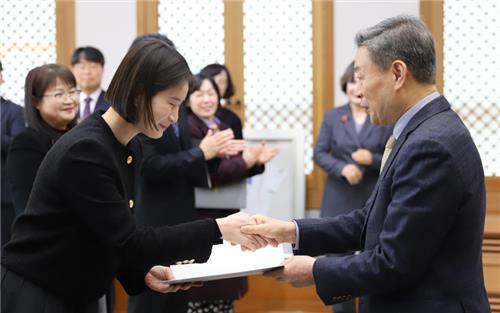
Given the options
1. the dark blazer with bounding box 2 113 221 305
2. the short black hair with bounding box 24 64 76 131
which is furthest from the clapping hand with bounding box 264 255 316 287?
the short black hair with bounding box 24 64 76 131

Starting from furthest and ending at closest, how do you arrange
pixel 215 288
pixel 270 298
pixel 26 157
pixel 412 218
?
pixel 270 298
pixel 215 288
pixel 26 157
pixel 412 218

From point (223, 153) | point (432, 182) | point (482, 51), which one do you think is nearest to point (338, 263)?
point (432, 182)

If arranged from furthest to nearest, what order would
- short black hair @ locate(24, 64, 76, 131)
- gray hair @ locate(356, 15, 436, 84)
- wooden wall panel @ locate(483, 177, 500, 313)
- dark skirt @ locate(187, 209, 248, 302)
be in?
dark skirt @ locate(187, 209, 248, 302)
short black hair @ locate(24, 64, 76, 131)
wooden wall panel @ locate(483, 177, 500, 313)
gray hair @ locate(356, 15, 436, 84)

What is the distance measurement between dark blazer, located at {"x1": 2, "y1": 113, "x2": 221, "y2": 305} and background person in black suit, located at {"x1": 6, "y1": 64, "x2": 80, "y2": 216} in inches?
45.0

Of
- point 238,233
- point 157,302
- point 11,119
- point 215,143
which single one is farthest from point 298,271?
point 11,119

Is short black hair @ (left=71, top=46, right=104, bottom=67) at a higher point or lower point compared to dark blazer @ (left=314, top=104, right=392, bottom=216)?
higher

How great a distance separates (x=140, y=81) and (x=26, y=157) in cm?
130

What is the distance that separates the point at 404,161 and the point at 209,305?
8.50ft

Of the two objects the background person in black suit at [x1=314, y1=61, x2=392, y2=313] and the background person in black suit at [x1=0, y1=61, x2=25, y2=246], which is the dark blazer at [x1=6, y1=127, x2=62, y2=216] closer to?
the background person in black suit at [x1=0, y1=61, x2=25, y2=246]

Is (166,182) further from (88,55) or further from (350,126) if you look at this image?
(88,55)

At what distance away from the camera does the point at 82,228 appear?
210 cm

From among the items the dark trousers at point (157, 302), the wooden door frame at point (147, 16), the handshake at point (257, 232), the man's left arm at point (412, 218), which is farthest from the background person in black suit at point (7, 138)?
the man's left arm at point (412, 218)

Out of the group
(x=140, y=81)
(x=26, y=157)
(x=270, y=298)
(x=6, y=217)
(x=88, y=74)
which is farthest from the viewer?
(x=270, y=298)

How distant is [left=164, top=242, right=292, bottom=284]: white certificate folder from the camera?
7.36ft
